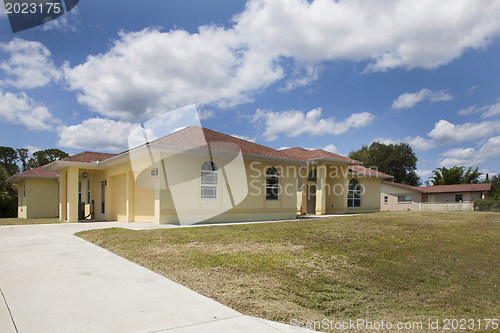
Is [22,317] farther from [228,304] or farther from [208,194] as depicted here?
[208,194]

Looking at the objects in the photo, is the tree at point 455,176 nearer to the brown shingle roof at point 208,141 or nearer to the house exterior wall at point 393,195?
the house exterior wall at point 393,195

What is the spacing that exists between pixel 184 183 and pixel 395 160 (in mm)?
56319

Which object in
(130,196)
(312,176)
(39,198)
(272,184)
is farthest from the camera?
(312,176)

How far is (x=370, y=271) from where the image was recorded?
7.23 m

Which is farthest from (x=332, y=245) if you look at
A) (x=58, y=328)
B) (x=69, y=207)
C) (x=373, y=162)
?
(x=373, y=162)

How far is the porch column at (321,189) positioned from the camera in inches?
947

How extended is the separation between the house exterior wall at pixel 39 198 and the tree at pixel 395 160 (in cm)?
5264

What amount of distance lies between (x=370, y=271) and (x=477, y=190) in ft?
141

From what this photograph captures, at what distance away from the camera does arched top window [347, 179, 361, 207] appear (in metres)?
26.8

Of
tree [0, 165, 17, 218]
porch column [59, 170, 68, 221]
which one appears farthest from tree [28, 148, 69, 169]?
porch column [59, 170, 68, 221]

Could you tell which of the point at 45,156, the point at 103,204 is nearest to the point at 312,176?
the point at 103,204

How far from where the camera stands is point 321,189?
24156 millimetres

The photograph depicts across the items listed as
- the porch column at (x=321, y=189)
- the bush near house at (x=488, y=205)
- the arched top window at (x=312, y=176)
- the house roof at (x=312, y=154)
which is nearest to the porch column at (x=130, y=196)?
the house roof at (x=312, y=154)

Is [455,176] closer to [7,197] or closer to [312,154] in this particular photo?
[312,154]
